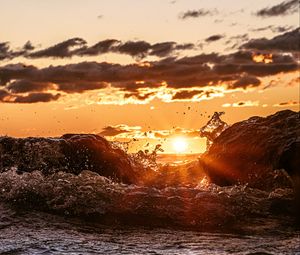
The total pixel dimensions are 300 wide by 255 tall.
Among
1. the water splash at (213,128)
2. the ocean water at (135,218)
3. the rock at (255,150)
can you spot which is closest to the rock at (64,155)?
the ocean water at (135,218)

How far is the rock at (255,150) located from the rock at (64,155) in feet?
10.7

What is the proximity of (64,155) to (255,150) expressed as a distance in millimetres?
6022

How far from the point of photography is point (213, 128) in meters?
19.0

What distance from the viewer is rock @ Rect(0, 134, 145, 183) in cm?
1479

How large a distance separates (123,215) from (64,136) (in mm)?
6379

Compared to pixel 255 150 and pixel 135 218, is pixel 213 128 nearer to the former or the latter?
pixel 255 150

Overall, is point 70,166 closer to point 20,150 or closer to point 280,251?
point 20,150

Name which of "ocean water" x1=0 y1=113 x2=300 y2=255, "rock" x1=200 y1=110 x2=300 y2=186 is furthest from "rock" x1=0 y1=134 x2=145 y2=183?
"rock" x1=200 y1=110 x2=300 y2=186

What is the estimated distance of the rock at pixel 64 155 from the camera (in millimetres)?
14789

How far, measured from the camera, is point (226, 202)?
36.6 feet

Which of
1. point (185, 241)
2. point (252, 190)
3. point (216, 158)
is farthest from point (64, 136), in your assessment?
point (185, 241)

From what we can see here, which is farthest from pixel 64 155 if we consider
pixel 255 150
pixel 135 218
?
pixel 255 150

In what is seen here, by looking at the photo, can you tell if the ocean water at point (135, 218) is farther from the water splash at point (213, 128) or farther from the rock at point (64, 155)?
the water splash at point (213, 128)

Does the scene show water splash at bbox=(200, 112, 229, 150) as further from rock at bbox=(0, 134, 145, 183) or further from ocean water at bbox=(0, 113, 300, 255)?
ocean water at bbox=(0, 113, 300, 255)
